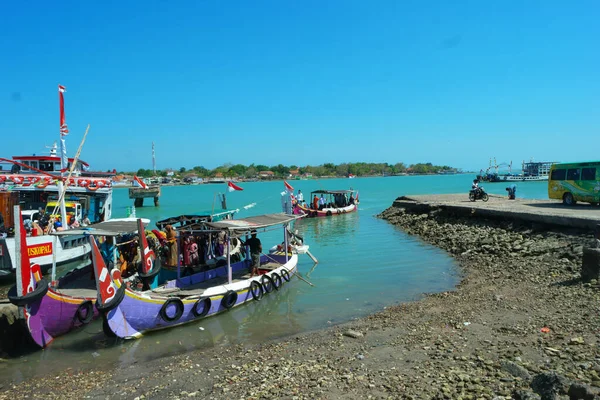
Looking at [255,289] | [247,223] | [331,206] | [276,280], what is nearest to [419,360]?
[255,289]

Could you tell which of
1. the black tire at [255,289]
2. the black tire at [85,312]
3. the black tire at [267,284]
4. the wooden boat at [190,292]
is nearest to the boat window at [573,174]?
the wooden boat at [190,292]

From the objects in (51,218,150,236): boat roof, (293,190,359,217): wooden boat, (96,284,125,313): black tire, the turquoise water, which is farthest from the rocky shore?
(293,190,359,217): wooden boat

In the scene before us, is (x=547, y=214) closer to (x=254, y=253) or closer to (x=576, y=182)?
(x=576, y=182)

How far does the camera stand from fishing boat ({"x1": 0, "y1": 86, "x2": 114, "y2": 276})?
15.6 meters

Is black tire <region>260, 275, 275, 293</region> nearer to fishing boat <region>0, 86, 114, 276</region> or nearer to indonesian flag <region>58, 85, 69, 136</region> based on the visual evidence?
fishing boat <region>0, 86, 114, 276</region>

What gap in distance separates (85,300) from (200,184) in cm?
18637

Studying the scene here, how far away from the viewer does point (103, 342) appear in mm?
10383

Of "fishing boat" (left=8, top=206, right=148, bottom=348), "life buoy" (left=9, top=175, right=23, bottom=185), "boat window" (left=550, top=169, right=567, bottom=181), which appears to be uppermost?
"boat window" (left=550, top=169, right=567, bottom=181)

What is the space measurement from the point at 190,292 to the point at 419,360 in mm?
6825

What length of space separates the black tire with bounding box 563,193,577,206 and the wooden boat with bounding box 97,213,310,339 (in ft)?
53.2

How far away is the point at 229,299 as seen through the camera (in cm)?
1237

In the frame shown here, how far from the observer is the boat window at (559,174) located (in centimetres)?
2239

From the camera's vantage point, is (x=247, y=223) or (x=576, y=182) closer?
(x=247, y=223)

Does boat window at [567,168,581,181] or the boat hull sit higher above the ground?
boat window at [567,168,581,181]
